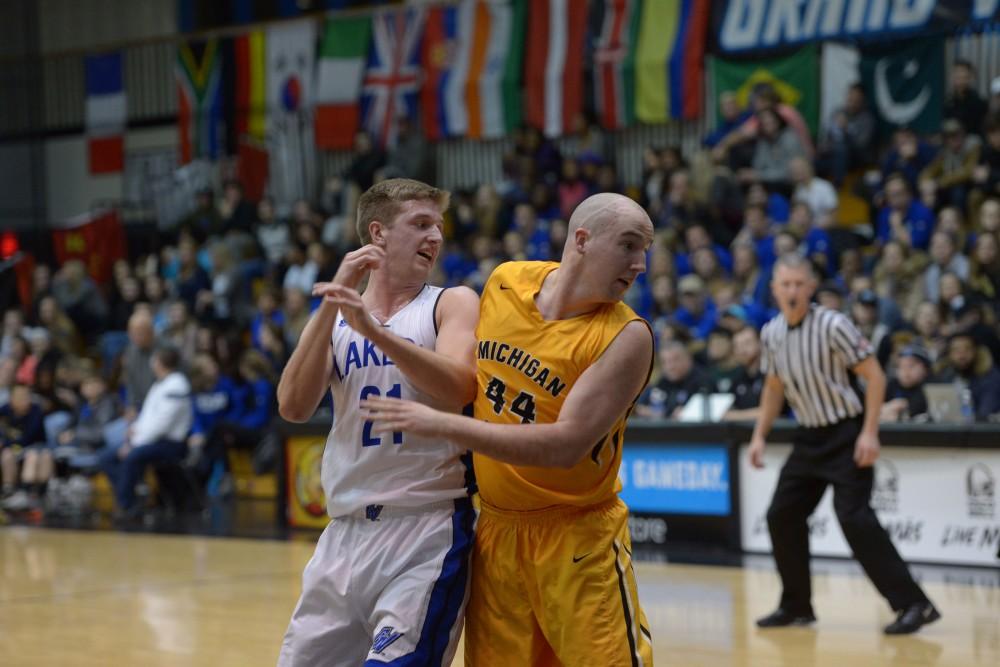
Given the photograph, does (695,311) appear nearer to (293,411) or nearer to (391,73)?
(391,73)

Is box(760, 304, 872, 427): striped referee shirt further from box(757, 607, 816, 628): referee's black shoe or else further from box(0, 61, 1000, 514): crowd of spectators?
box(0, 61, 1000, 514): crowd of spectators

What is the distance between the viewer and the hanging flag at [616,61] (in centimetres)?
1803

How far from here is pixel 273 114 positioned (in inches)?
843

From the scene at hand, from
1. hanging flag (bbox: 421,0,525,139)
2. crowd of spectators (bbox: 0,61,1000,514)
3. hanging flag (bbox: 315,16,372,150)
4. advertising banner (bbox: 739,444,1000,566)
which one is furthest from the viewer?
hanging flag (bbox: 315,16,372,150)

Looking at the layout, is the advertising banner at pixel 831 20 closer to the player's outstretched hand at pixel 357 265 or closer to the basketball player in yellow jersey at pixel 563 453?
the basketball player in yellow jersey at pixel 563 453

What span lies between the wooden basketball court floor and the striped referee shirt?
1190mm

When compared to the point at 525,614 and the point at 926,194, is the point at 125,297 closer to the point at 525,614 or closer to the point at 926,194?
the point at 926,194

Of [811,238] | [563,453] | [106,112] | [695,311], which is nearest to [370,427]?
[563,453]

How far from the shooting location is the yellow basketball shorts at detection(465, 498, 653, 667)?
4000mm

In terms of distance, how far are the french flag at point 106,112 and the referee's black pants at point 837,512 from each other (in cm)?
1791

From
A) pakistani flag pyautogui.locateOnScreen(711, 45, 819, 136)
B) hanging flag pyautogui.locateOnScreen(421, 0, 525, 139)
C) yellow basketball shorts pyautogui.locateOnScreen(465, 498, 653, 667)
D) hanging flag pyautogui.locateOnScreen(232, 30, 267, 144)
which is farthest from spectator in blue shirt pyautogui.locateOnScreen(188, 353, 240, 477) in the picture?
yellow basketball shorts pyautogui.locateOnScreen(465, 498, 653, 667)

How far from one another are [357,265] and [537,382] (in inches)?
24.0

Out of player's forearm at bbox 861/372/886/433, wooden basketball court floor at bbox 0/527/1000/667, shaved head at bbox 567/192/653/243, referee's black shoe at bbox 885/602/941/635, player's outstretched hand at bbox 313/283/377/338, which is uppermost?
shaved head at bbox 567/192/653/243

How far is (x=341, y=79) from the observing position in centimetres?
2050
